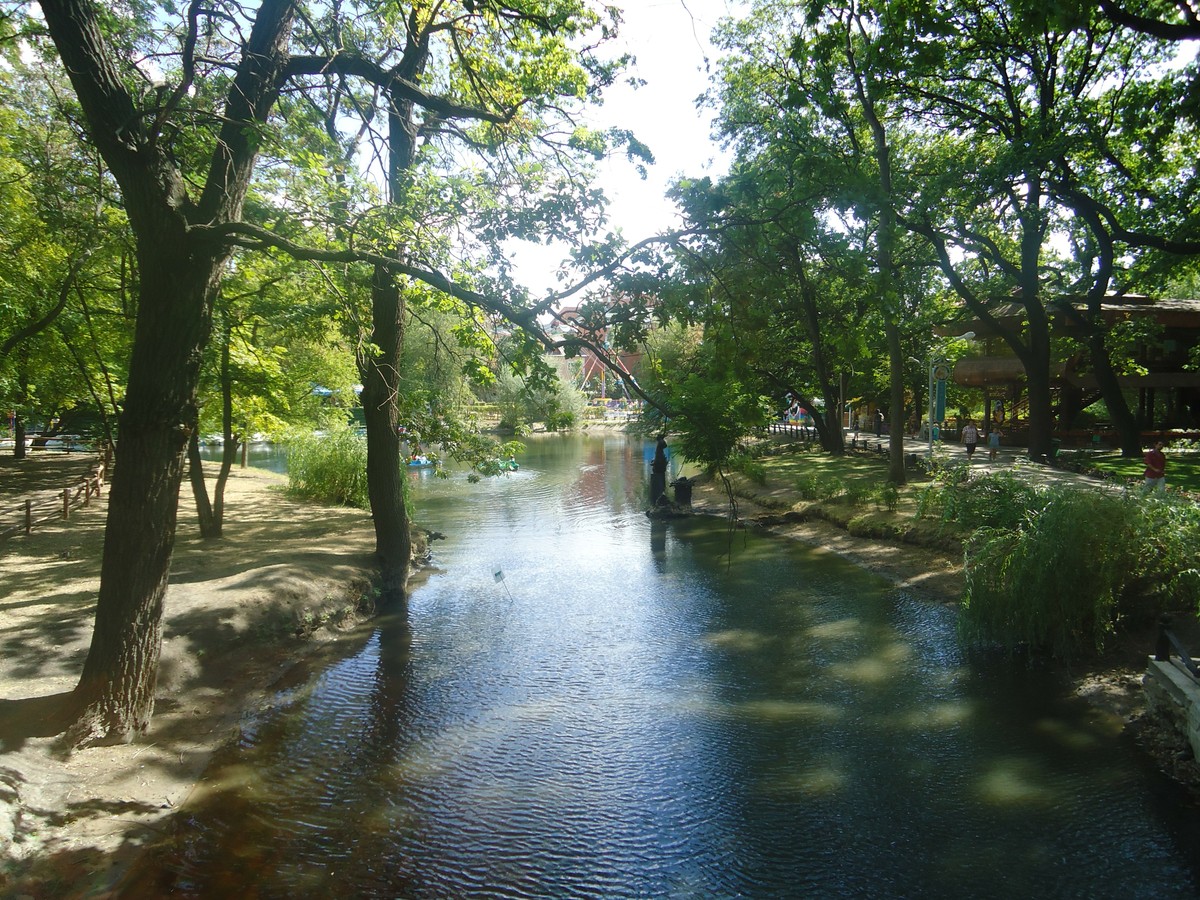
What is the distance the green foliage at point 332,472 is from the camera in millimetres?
21922

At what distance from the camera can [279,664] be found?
10039 millimetres

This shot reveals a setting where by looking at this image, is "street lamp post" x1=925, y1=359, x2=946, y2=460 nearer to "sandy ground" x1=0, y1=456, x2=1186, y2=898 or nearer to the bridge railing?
"sandy ground" x1=0, y1=456, x2=1186, y2=898

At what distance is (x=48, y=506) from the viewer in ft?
57.9

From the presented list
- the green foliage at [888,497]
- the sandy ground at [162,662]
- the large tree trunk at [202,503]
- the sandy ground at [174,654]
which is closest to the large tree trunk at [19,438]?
the sandy ground at [162,662]

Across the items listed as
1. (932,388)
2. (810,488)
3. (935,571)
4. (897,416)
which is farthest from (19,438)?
(932,388)

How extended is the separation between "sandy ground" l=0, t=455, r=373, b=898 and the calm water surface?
17.8 inches

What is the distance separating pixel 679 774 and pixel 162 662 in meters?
5.80

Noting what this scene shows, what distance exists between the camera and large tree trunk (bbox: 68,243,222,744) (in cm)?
642

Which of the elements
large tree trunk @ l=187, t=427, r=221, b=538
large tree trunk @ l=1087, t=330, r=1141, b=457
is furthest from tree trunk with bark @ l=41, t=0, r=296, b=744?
large tree trunk @ l=1087, t=330, r=1141, b=457

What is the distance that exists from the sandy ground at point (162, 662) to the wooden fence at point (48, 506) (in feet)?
0.80

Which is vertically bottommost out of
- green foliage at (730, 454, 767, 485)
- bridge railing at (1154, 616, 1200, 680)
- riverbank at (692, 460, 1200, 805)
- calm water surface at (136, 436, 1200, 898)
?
calm water surface at (136, 436, 1200, 898)

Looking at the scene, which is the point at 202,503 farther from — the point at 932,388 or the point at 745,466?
the point at 932,388

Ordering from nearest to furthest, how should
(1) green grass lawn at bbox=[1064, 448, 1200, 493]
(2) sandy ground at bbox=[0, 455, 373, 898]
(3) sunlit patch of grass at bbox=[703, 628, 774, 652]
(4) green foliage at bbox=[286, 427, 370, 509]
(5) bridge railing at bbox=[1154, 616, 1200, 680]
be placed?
1. (2) sandy ground at bbox=[0, 455, 373, 898]
2. (5) bridge railing at bbox=[1154, 616, 1200, 680]
3. (3) sunlit patch of grass at bbox=[703, 628, 774, 652]
4. (1) green grass lawn at bbox=[1064, 448, 1200, 493]
5. (4) green foliage at bbox=[286, 427, 370, 509]

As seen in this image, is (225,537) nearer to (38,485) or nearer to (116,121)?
(38,485)
